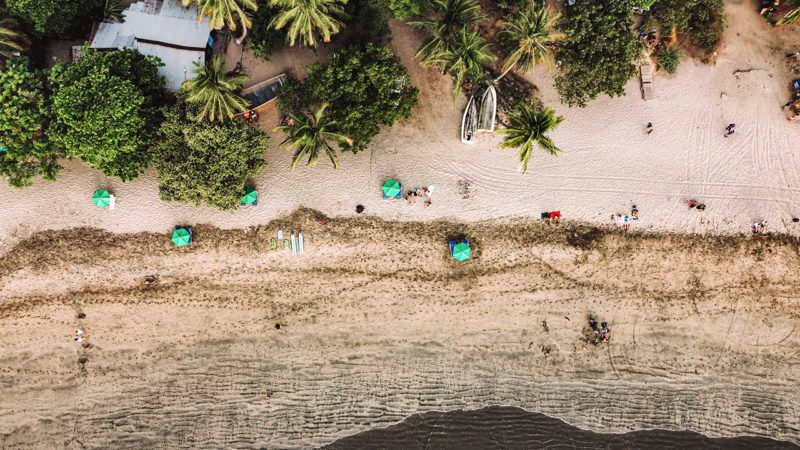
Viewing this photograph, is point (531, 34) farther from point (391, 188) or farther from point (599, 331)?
point (599, 331)

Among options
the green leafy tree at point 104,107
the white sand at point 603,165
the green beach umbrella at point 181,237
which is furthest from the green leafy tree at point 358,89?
the green beach umbrella at point 181,237

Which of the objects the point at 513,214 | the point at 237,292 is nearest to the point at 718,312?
the point at 513,214

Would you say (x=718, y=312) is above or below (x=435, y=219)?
below

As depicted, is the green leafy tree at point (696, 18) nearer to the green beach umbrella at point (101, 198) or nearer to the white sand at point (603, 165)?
the white sand at point (603, 165)

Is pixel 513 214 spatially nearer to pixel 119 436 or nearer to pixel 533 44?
pixel 533 44

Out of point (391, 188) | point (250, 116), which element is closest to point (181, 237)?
point (250, 116)

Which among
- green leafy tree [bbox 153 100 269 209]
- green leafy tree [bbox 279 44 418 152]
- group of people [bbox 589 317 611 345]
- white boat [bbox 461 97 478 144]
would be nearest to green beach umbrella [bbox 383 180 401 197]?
green leafy tree [bbox 279 44 418 152]

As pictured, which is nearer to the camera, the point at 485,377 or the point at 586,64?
the point at 586,64
